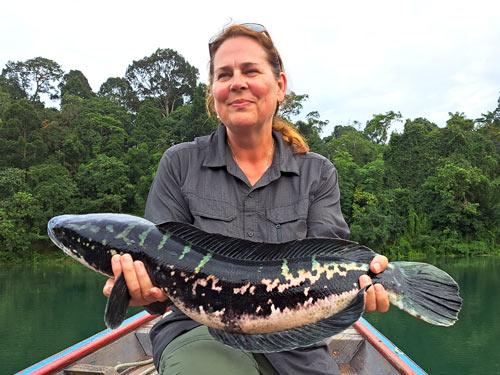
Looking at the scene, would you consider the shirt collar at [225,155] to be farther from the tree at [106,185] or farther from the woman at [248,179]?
the tree at [106,185]

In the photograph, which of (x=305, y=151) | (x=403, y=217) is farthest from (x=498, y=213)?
(x=305, y=151)

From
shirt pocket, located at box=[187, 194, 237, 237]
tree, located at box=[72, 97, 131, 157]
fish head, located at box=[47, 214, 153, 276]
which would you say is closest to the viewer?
fish head, located at box=[47, 214, 153, 276]

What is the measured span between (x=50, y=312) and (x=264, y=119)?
42.4 ft

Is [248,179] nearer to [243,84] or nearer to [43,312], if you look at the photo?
[243,84]

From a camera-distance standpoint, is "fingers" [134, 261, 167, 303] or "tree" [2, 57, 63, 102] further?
"tree" [2, 57, 63, 102]

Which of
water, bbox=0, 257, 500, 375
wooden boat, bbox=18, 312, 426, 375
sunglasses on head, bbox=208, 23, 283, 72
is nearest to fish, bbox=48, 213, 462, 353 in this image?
sunglasses on head, bbox=208, 23, 283, 72

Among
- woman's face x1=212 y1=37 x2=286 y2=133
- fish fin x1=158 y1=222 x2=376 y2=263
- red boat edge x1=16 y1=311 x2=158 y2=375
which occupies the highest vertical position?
woman's face x1=212 y1=37 x2=286 y2=133

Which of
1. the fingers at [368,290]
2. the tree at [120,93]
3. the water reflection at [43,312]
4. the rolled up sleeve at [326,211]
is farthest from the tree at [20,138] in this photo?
the fingers at [368,290]

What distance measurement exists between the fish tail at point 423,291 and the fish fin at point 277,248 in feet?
0.48

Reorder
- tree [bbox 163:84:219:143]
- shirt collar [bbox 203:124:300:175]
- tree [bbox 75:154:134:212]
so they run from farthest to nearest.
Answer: tree [bbox 163:84:219:143], tree [bbox 75:154:134:212], shirt collar [bbox 203:124:300:175]

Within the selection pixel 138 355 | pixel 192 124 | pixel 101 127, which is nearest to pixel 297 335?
pixel 138 355

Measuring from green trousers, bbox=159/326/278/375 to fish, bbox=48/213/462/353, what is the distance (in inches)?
4.4

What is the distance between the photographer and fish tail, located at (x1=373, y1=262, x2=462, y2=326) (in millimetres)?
1791

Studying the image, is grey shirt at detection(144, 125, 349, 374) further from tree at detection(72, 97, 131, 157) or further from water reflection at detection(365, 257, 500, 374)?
tree at detection(72, 97, 131, 157)
